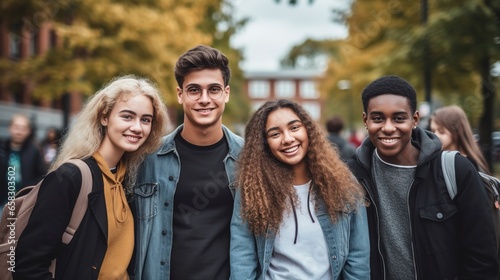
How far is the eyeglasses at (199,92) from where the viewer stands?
3.51 meters

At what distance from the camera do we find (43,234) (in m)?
2.79

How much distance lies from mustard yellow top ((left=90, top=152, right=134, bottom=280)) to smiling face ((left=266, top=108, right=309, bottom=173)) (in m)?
0.98

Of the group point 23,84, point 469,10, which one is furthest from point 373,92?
point 23,84

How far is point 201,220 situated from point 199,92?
0.85 metres

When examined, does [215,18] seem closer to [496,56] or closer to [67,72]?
[67,72]

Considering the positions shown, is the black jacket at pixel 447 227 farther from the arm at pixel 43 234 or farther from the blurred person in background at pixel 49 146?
the blurred person in background at pixel 49 146

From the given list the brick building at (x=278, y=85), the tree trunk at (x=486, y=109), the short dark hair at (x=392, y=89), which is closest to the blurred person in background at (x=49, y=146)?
the short dark hair at (x=392, y=89)

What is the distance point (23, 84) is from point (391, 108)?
1482 centimetres

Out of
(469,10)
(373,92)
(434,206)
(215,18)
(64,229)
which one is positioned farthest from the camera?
(215,18)

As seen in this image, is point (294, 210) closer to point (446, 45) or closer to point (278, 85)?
point (446, 45)

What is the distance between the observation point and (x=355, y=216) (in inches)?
125

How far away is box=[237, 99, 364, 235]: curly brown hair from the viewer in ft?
10.3

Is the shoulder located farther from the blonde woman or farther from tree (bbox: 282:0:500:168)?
tree (bbox: 282:0:500:168)

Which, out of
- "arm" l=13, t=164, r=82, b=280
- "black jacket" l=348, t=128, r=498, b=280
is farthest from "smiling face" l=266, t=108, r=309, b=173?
"arm" l=13, t=164, r=82, b=280
